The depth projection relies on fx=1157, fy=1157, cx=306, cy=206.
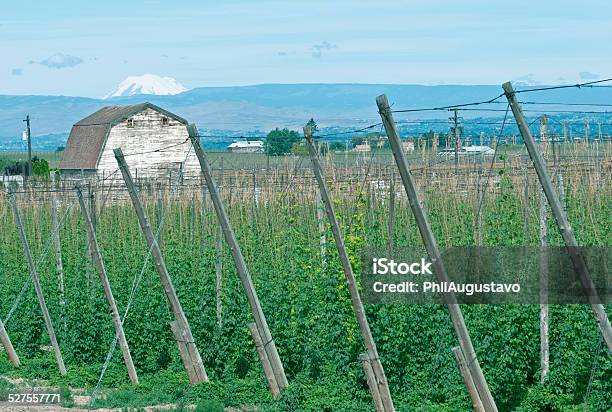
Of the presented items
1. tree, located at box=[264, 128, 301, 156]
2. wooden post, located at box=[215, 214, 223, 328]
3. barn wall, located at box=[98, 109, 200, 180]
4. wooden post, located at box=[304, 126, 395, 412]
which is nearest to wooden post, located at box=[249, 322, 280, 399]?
wooden post, located at box=[304, 126, 395, 412]

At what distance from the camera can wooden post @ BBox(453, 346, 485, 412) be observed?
428 inches

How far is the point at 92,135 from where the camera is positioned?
48.5m

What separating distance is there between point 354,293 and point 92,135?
37909mm

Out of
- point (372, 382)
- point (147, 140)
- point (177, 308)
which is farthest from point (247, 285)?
point (147, 140)

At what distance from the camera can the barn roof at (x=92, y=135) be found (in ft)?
153

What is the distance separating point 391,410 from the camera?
38.2ft

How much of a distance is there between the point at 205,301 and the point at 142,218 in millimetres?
1387

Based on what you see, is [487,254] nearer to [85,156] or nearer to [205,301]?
[205,301]

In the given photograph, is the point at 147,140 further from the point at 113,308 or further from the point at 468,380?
the point at 468,380

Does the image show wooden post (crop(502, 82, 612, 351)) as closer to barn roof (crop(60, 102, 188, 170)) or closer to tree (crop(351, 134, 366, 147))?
tree (crop(351, 134, 366, 147))

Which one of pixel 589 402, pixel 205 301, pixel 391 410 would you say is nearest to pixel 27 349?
pixel 205 301

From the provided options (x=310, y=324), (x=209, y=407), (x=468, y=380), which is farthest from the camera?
(x=310, y=324)

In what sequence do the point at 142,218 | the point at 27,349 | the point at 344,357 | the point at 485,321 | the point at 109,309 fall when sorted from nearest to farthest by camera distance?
the point at 485,321 → the point at 344,357 → the point at 142,218 → the point at 109,309 → the point at 27,349

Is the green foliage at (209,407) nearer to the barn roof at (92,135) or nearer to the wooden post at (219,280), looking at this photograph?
the wooden post at (219,280)
